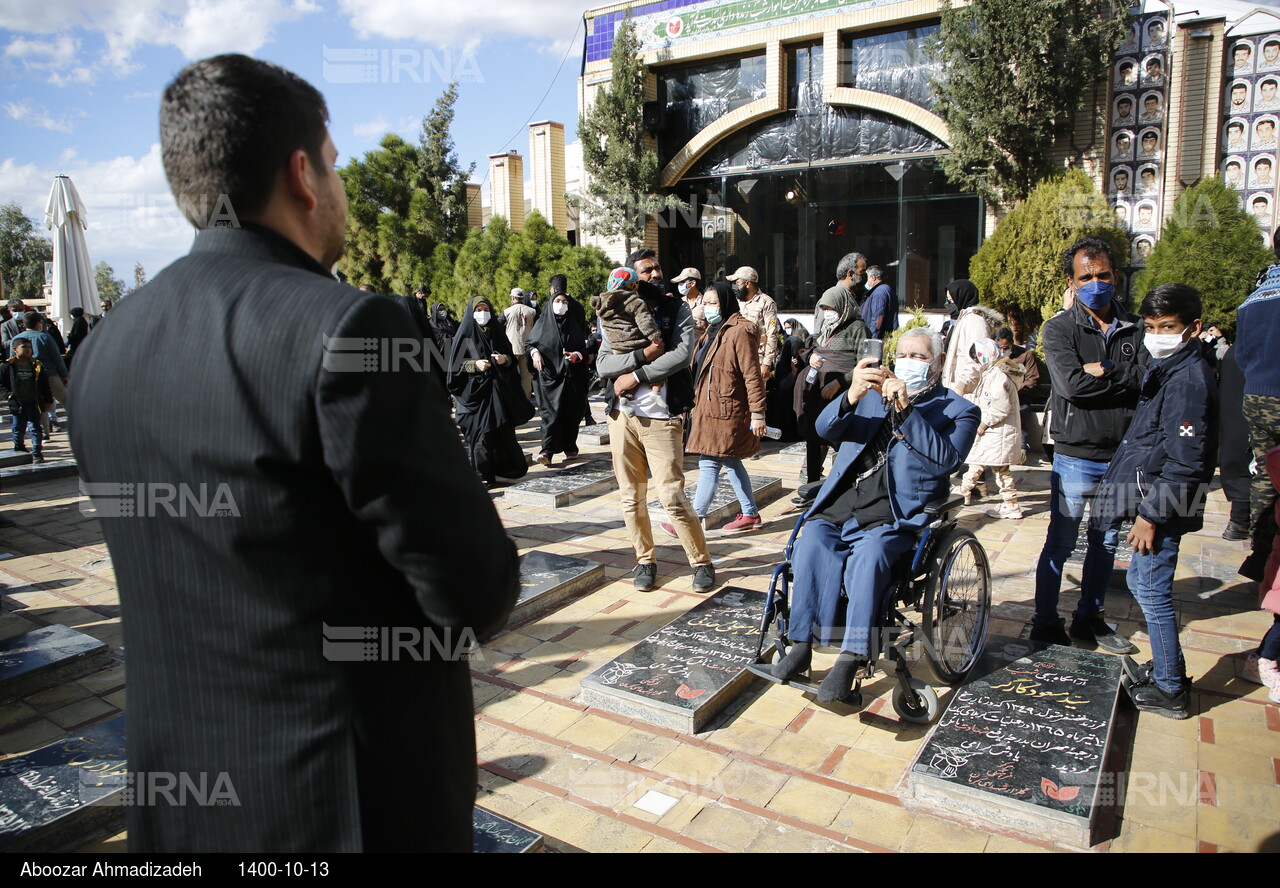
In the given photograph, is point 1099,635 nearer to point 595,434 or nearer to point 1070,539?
point 1070,539

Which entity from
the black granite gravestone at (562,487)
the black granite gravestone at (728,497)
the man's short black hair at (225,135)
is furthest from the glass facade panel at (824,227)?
the man's short black hair at (225,135)

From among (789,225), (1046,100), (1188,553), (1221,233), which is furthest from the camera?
(789,225)

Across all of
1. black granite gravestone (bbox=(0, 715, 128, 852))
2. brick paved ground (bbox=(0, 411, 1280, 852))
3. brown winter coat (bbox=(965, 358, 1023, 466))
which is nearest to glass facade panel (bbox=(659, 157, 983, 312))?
brown winter coat (bbox=(965, 358, 1023, 466))

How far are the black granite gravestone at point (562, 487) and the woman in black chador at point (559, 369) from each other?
467mm

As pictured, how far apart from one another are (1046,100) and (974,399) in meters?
7.41

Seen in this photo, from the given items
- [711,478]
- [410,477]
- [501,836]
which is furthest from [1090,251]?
[410,477]

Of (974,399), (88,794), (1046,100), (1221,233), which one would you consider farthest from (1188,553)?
(1046,100)

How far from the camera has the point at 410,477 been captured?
43.3 inches

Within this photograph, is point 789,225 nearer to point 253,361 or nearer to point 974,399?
point 974,399

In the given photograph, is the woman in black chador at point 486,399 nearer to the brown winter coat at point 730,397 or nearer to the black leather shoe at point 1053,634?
the brown winter coat at point 730,397

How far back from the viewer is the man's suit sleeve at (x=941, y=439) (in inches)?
142

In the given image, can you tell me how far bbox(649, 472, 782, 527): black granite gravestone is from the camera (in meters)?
6.51

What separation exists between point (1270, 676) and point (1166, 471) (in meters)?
1.08

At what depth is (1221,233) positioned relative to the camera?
9.55 meters
